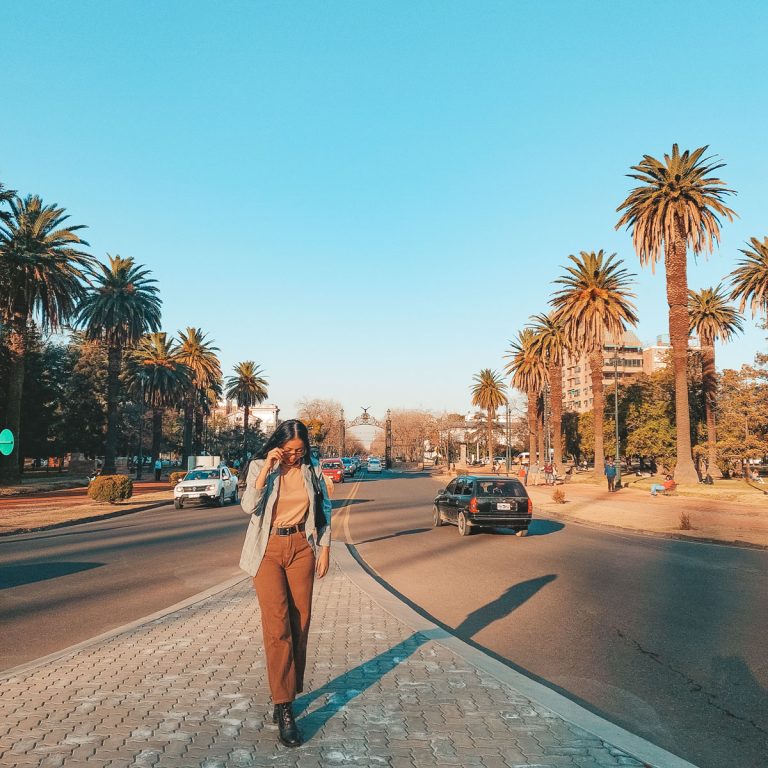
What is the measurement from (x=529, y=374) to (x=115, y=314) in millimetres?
35280

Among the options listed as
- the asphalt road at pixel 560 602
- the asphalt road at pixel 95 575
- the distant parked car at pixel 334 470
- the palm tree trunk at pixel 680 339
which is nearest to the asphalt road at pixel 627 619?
the asphalt road at pixel 560 602

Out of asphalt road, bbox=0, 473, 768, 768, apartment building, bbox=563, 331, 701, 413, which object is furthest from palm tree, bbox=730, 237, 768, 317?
apartment building, bbox=563, 331, 701, 413

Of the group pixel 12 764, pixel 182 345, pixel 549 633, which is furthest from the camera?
pixel 182 345

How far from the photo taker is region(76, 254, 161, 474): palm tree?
155 ft

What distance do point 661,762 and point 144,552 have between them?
12.6m

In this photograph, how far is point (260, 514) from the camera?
4516 millimetres

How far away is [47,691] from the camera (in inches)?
196

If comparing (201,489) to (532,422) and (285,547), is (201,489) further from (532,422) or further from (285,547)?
(532,422)

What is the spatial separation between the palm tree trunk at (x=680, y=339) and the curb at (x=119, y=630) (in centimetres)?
3115

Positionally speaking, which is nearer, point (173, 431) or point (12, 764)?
point (12, 764)

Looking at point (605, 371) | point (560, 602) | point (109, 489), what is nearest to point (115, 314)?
point (109, 489)

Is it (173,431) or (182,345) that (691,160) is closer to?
(182,345)

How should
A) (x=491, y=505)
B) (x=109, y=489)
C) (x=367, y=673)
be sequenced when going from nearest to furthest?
(x=367, y=673) < (x=491, y=505) < (x=109, y=489)

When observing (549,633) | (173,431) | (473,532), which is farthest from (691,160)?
(173,431)
